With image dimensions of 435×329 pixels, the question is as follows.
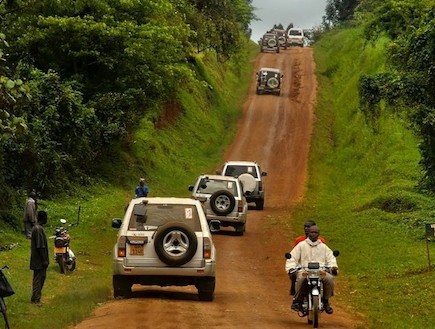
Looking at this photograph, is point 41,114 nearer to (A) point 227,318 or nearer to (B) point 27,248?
(B) point 27,248

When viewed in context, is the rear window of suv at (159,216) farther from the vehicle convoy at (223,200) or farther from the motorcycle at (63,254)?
the vehicle convoy at (223,200)

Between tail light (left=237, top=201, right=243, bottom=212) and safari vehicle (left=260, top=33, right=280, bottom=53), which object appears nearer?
tail light (left=237, top=201, right=243, bottom=212)

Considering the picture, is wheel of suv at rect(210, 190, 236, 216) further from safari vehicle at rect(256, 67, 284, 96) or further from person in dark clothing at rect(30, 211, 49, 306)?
safari vehicle at rect(256, 67, 284, 96)

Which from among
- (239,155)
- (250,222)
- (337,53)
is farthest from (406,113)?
(337,53)

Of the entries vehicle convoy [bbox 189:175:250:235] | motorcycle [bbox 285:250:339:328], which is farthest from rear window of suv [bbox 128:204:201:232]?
vehicle convoy [bbox 189:175:250:235]

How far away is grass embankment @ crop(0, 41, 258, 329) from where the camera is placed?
1591 centimetres

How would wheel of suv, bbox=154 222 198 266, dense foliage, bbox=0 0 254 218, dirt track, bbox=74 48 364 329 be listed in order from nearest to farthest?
1. dirt track, bbox=74 48 364 329
2. wheel of suv, bbox=154 222 198 266
3. dense foliage, bbox=0 0 254 218

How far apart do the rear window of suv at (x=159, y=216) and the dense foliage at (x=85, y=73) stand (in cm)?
1355

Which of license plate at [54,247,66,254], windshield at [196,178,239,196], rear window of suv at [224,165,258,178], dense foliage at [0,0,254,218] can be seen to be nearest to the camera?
license plate at [54,247,66,254]

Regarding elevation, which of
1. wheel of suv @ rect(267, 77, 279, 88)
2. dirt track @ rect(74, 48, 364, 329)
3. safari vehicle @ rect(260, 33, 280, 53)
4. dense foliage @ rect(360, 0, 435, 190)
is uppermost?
safari vehicle @ rect(260, 33, 280, 53)

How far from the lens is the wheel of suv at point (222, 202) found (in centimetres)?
2706

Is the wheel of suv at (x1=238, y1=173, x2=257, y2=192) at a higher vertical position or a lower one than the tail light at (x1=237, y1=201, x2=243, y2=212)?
higher

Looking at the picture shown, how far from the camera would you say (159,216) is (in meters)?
16.2

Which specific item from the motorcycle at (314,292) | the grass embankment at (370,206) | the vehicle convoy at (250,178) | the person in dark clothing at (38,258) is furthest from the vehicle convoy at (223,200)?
the motorcycle at (314,292)
